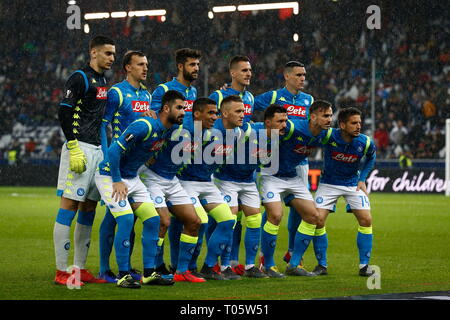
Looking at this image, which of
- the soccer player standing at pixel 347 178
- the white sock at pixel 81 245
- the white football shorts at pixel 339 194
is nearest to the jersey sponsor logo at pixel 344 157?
the soccer player standing at pixel 347 178

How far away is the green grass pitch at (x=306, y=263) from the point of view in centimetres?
741

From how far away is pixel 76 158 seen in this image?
25.7ft

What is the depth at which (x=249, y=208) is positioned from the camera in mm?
9102

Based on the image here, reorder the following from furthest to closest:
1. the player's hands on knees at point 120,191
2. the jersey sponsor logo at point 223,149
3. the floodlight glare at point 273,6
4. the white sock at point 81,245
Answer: the floodlight glare at point 273,6 → the jersey sponsor logo at point 223,149 → the white sock at point 81,245 → the player's hands on knees at point 120,191

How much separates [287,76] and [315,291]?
3.28 metres

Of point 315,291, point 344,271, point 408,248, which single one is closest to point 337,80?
point 408,248

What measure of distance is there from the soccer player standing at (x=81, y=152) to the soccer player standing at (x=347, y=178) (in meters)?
2.53

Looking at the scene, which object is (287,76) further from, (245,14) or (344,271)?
(245,14)

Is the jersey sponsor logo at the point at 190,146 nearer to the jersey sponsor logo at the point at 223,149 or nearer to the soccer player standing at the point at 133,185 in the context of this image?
the jersey sponsor logo at the point at 223,149

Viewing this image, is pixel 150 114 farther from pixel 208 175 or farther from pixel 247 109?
pixel 247 109

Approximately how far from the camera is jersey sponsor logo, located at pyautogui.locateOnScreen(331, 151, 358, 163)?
9.29 metres

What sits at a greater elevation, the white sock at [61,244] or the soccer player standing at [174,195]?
the soccer player standing at [174,195]

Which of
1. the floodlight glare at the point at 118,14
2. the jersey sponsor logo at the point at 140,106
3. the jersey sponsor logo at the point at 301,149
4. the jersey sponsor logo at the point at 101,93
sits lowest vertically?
the jersey sponsor logo at the point at 301,149
